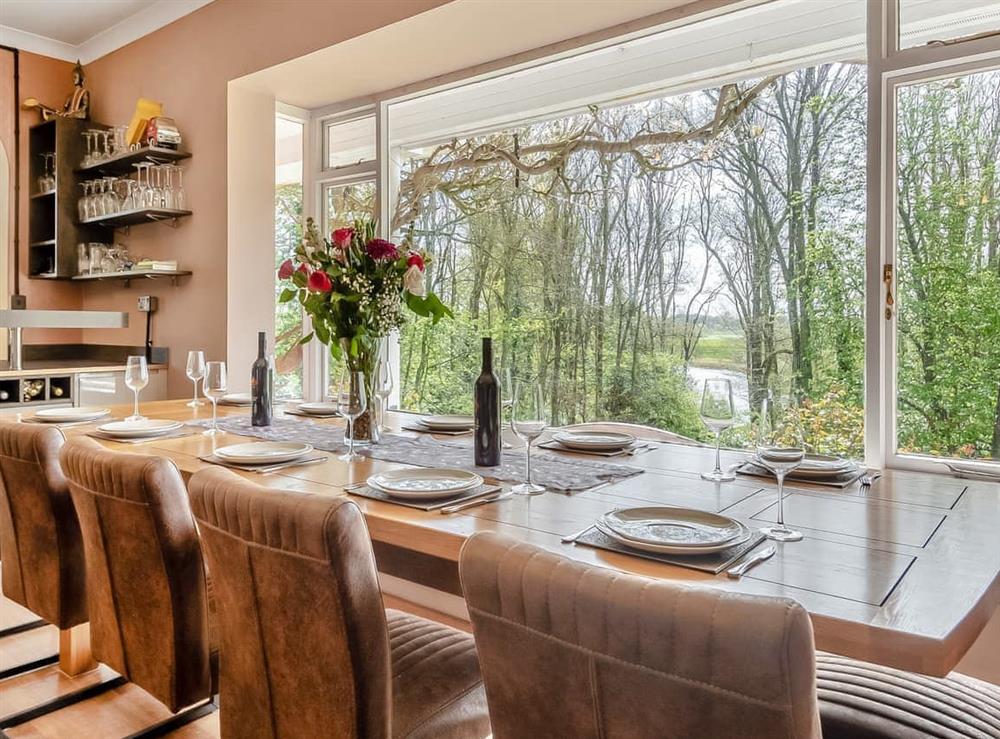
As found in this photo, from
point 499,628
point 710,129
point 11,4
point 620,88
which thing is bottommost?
point 499,628

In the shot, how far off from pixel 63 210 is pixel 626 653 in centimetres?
481

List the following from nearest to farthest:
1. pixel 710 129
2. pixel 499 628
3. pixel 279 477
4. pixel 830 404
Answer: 1. pixel 499 628
2. pixel 279 477
3. pixel 830 404
4. pixel 710 129

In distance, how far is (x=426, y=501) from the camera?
4.53ft

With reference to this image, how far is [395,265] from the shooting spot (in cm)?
193

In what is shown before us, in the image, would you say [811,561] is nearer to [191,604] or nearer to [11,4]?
[191,604]

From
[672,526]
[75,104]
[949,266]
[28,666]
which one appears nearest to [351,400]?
[672,526]

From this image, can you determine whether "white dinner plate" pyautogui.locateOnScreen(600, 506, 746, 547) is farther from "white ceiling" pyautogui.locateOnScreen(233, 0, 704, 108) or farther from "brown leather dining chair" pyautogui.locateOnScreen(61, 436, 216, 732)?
"white ceiling" pyautogui.locateOnScreen(233, 0, 704, 108)

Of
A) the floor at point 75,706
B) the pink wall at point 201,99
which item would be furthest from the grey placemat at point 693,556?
the pink wall at point 201,99

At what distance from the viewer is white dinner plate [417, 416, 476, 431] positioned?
2.26m

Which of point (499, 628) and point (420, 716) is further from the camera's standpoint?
point (420, 716)

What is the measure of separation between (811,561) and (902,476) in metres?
0.77

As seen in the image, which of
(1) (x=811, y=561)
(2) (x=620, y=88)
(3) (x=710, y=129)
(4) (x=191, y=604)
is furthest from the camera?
(2) (x=620, y=88)

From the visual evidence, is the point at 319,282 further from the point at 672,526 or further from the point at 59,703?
the point at 59,703

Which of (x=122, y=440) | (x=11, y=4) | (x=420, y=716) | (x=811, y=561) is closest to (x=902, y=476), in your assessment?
(x=811, y=561)
